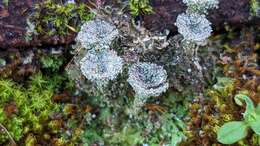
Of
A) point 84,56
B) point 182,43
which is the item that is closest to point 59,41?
point 84,56

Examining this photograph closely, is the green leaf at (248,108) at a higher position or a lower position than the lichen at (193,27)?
lower

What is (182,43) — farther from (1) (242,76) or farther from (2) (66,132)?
(2) (66,132)

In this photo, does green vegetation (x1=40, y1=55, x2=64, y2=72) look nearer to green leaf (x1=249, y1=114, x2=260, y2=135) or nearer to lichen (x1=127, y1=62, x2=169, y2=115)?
lichen (x1=127, y1=62, x2=169, y2=115)

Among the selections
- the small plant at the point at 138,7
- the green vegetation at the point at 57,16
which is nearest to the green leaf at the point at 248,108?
the small plant at the point at 138,7

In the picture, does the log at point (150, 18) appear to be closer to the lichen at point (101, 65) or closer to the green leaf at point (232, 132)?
the lichen at point (101, 65)

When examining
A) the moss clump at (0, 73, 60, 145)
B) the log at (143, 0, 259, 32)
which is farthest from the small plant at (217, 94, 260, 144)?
the moss clump at (0, 73, 60, 145)

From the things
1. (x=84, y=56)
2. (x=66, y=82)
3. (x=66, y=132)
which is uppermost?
(x=84, y=56)
